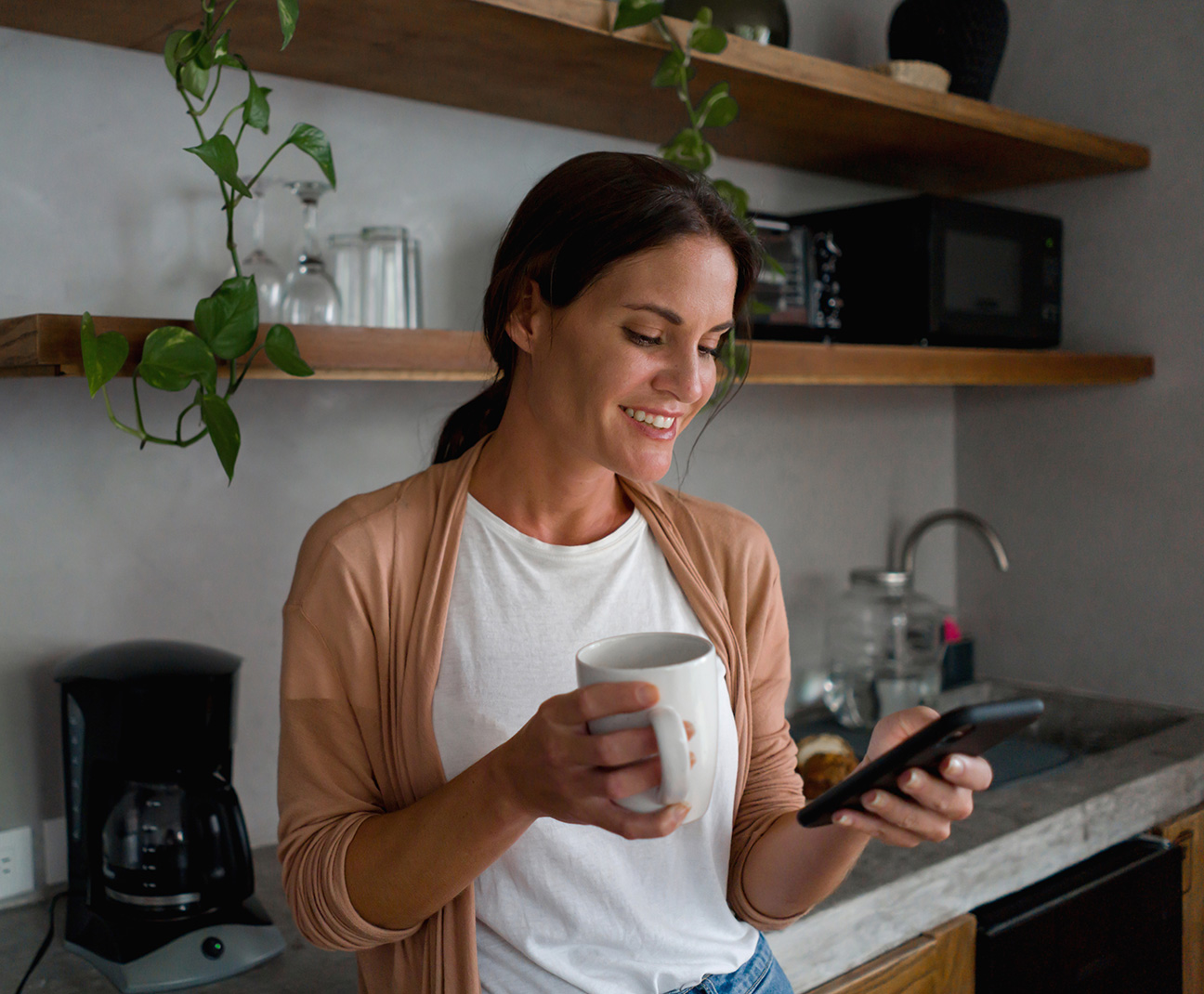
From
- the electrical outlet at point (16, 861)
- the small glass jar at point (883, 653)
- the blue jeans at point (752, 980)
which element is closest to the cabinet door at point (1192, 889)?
the small glass jar at point (883, 653)

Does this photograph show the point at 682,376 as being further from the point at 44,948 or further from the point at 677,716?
the point at 44,948

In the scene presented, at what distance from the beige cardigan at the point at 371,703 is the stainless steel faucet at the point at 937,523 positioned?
4.32 ft

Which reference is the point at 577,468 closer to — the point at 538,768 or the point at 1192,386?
the point at 538,768

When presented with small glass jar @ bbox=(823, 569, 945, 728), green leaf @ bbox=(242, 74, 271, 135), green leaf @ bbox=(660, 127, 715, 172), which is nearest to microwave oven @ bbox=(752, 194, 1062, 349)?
green leaf @ bbox=(660, 127, 715, 172)

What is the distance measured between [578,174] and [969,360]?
1.09 m

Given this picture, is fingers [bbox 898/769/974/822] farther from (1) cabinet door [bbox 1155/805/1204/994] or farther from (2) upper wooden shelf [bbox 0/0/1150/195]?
(1) cabinet door [bbox 1155/805/1204/994]

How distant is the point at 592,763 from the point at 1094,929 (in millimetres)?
1237

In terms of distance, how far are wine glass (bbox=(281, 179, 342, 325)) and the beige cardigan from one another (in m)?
0.41

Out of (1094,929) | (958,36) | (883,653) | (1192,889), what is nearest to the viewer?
(1094,929)

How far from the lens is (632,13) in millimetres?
1301

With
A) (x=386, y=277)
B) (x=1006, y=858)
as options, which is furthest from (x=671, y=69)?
(x=1006, y=858)

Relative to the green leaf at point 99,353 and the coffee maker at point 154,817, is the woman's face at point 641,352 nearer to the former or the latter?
the green leaf at point 99,353

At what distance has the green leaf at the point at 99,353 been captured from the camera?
98 centimetres

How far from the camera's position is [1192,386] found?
2.07 meters
